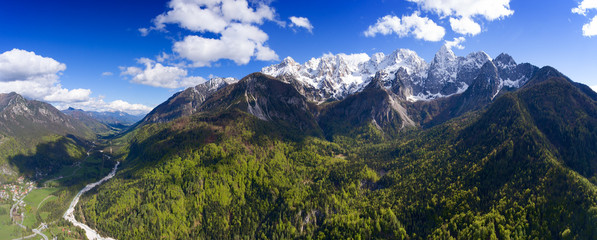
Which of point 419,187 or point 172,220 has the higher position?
point 419,187

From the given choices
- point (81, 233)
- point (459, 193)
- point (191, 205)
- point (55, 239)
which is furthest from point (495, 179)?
point (55, 239)

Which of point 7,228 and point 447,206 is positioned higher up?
point 447,206

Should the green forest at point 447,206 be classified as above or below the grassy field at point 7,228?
above

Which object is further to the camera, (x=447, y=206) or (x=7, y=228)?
(x=7, y=228)

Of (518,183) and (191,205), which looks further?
(191,205)

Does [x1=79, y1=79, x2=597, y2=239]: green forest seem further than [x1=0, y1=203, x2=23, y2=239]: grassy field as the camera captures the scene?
No

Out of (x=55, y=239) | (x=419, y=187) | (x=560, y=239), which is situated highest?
(x=419, y=187)

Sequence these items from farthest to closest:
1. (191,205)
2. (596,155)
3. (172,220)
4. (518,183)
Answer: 1. (191,205)
2. (172,220)
3. (596,155)
4. (518,183)

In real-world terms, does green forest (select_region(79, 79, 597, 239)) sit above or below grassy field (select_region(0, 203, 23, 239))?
above

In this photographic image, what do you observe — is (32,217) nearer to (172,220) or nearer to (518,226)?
(172,220)

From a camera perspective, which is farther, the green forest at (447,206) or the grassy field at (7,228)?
Answer: the grassy field at (7,228)

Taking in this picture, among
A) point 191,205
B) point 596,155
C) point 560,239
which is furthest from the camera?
point 191,205
